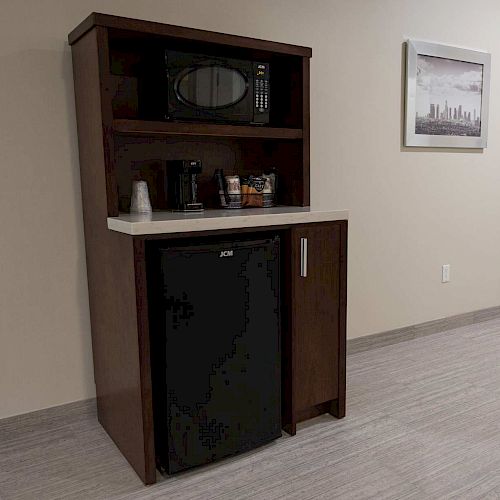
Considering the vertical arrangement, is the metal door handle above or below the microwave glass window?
below

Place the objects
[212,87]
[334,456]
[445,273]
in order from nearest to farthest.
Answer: [334,456], [212,87], [445,273]

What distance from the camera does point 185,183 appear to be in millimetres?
2182

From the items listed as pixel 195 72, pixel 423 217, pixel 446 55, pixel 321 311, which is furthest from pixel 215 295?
pixel 446 55

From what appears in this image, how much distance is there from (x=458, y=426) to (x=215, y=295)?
48.9 inches

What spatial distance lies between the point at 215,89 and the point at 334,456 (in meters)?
1.55

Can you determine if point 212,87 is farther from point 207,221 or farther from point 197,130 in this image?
point 207,221

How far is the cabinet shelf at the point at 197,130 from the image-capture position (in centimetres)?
192

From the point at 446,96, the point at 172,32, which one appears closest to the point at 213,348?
the point at 172,32

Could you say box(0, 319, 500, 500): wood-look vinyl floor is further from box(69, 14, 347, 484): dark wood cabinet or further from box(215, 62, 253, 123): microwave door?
box(215, 62, 253, 123): microwave door

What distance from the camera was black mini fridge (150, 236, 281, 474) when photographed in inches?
69.5

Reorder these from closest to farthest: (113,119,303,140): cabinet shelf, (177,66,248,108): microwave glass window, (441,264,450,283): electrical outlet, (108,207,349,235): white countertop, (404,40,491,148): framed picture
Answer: (108,207,349,235): white countertop < (113,119,303,140): cabinet shelf < (177,66,248,108): microwave glass window < (404,40,491,148): framed picture < (441,264,450,283): electrical outlet

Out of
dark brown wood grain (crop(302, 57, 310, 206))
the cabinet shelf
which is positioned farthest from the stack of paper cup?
dark brown wood grain (crop(302, 57, 310, 206))

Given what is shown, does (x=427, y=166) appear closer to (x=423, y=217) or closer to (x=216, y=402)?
(x=423, y=217)

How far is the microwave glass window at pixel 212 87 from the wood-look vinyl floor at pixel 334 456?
4.69 ft
